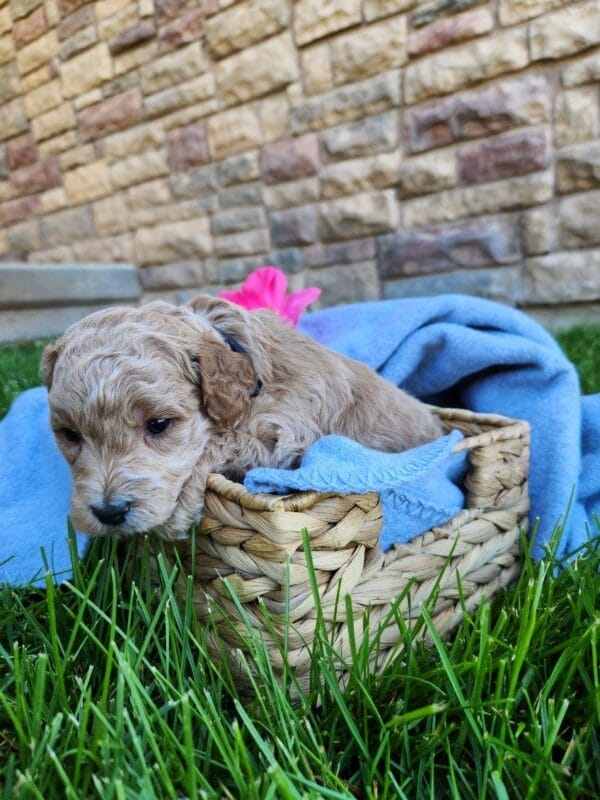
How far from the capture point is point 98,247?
703 cm

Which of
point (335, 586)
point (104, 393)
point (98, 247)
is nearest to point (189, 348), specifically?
point (104, 393)

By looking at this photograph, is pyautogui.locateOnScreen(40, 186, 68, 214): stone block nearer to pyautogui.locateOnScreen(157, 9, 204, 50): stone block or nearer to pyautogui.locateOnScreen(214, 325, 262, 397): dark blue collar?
pyautogui.locateOnScreen(157, 9, 204, 50): stone block

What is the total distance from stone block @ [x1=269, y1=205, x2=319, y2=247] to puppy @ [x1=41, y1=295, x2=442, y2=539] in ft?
12.1

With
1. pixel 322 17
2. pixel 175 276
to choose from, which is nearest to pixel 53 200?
pixel 175 276

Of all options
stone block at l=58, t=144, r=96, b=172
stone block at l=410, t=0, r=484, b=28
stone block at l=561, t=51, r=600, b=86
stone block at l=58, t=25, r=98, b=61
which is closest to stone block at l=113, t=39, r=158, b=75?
stone block at l=58, t=25, r=98, b=61

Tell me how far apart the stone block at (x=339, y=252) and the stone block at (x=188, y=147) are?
1.54 metres

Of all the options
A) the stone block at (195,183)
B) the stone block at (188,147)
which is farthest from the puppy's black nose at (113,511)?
the stone block at (188,147)

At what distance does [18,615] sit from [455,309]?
1.88 metres

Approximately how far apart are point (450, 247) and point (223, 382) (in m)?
3.57

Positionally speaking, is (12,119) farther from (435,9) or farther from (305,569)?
(305,569)

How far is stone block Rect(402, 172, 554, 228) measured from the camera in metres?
4.17

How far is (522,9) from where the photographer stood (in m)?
3.99

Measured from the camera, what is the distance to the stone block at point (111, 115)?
6336 mm

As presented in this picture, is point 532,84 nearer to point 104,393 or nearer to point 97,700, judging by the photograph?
point 104,393
